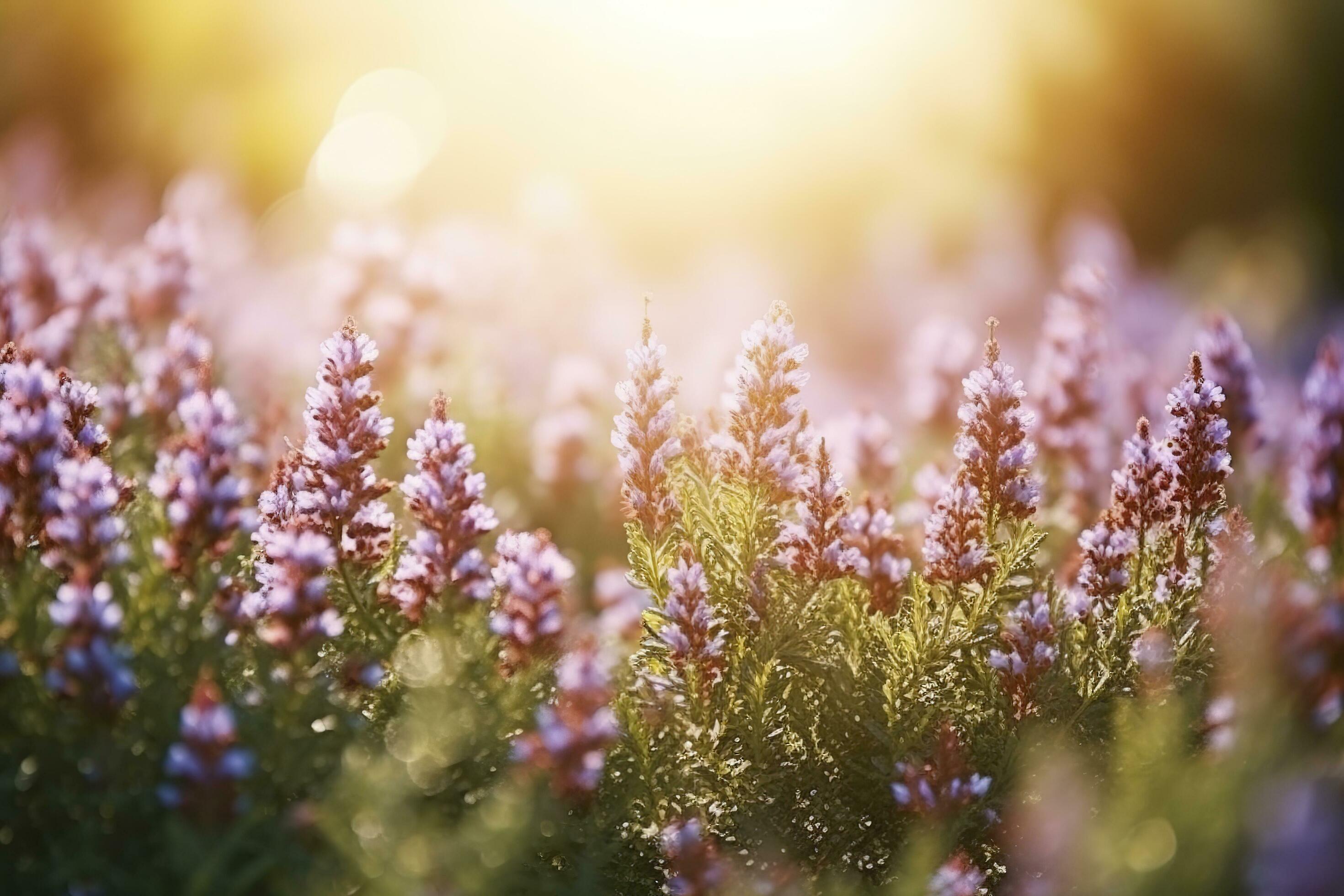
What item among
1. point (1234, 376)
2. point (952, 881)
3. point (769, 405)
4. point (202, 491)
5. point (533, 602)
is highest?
point (1234, 376)

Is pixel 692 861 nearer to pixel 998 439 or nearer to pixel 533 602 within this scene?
pixel 533 602

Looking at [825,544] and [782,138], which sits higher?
[782,138]

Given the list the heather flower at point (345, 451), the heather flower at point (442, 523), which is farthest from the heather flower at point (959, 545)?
the heather flower at point (345, 451)

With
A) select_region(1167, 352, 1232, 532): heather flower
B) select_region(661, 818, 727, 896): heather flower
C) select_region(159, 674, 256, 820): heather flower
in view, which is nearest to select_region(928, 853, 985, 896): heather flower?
select_region(661, 818, 727, 896): heather flower

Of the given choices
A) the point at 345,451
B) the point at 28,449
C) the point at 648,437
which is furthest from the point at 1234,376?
the point at 28,449

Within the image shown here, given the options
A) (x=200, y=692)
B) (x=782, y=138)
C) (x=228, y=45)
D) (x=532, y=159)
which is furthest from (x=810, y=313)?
(x=200, y=692)

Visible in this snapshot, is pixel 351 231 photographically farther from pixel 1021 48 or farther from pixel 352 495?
pixel 1021 48
